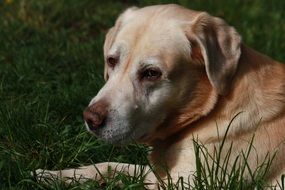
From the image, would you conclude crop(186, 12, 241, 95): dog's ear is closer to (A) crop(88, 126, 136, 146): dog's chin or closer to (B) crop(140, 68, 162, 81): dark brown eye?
(B) crop(140, 68, 162, 81): dark brown eye

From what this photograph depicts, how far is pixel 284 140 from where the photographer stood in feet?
14.3

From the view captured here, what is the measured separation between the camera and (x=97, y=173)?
458 cm

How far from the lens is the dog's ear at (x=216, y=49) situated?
430 centimetres

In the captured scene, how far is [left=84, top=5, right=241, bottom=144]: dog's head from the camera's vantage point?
4.30 m

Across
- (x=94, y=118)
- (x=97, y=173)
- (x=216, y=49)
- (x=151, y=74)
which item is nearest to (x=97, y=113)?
(x=94, y=118)

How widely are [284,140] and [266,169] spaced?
30 centimetres

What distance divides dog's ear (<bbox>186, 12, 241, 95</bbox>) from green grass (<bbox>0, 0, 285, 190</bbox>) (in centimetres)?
72

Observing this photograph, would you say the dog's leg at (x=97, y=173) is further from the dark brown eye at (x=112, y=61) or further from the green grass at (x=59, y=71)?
the dark brown eye at (x=112, y=61)

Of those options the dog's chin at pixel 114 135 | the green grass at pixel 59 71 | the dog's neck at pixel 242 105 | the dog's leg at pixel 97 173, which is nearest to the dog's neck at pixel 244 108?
the dog's neck at pixel 242 105

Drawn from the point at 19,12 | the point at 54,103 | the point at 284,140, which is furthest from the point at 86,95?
the point at 19,12

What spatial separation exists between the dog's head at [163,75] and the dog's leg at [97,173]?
8.3 inches

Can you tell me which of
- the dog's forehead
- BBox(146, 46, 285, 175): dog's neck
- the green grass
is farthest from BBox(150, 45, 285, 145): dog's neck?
the green grass

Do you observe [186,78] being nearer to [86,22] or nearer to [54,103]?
[54,103]

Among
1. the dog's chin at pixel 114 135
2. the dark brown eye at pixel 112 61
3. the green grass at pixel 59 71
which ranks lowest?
the green grass at pixel 59 71
